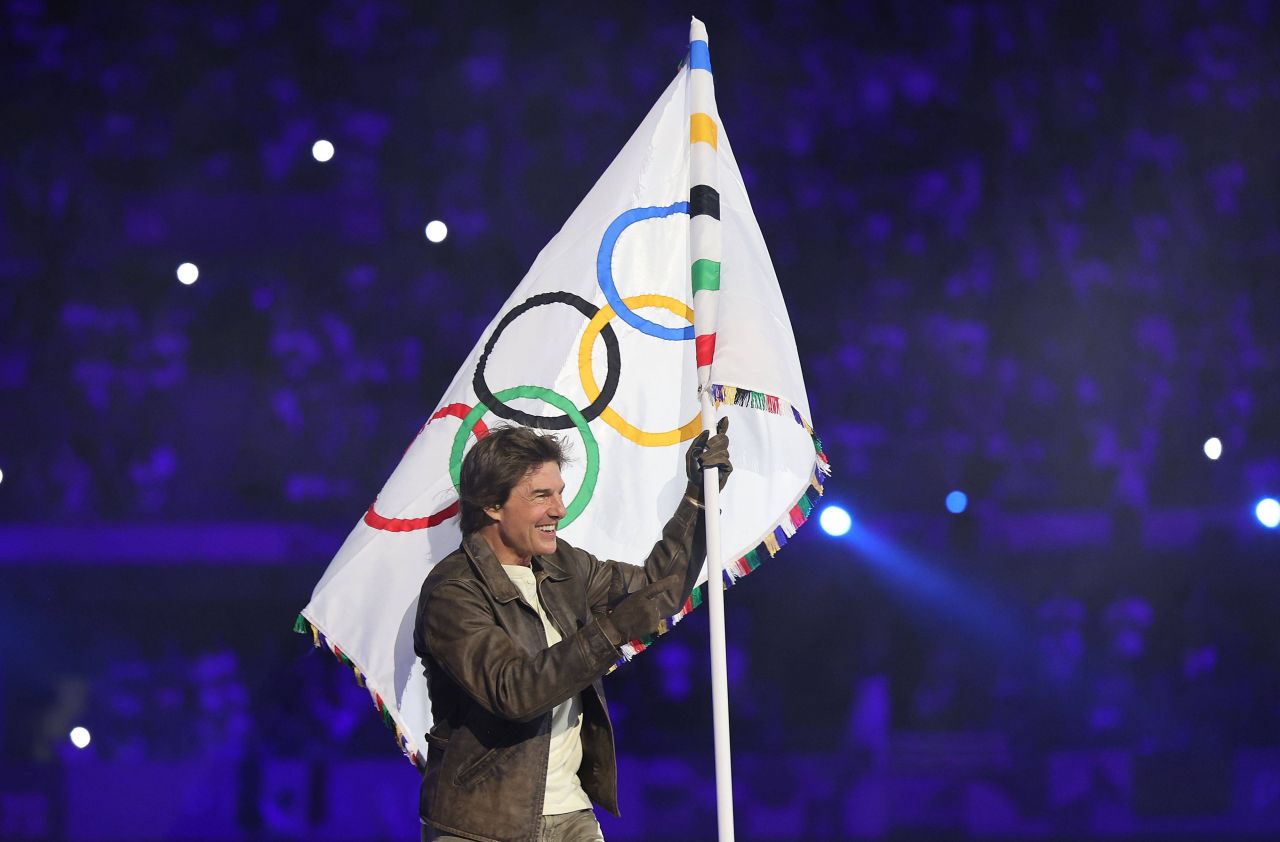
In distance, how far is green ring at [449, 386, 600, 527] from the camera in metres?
2.70

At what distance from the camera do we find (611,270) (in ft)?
9.17

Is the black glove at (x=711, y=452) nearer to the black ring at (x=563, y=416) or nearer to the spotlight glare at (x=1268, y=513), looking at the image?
the black ring at (x=563, y=416)

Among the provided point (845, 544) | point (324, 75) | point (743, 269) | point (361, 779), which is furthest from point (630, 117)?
point (361, 779)

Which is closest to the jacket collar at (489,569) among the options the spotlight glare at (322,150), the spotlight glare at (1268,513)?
the spotlight glare at (322,150)

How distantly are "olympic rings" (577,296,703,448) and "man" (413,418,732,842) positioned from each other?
31 cm

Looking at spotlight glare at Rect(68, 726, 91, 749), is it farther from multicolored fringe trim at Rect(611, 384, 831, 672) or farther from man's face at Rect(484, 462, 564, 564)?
man's face at Rect(484, 462, 564, 564)

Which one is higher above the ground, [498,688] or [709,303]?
[709,303]

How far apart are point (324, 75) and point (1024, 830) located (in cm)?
347

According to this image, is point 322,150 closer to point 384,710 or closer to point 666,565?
point 384,710

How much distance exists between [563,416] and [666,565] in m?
0.44

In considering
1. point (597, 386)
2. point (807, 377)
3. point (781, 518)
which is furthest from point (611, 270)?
point (807, 377)

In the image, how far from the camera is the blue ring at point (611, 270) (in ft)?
9.12

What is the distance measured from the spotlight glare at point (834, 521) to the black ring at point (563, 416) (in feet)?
5.80

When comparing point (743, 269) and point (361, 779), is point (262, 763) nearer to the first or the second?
point (361, 779)
